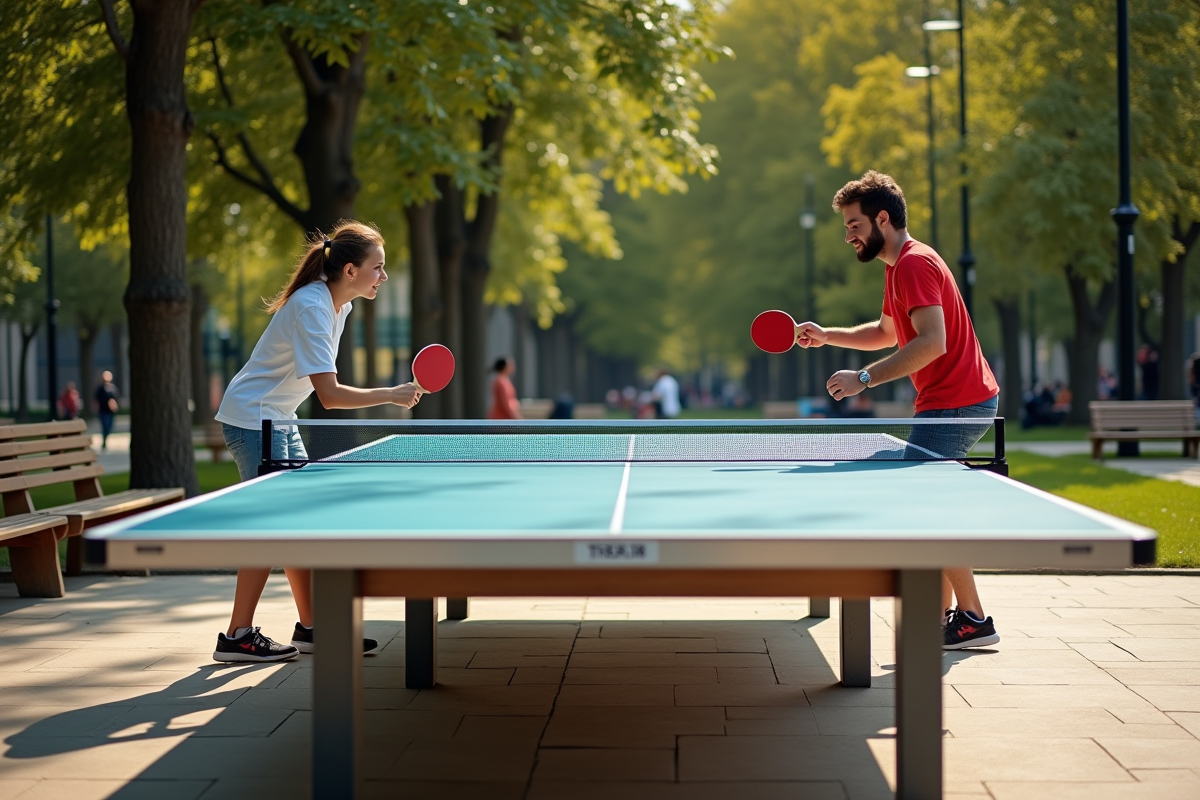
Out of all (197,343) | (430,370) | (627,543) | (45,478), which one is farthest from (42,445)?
(197,343)

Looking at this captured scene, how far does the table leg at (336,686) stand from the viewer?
3.95 metres

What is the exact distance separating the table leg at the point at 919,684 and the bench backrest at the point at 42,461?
6610 millimetres

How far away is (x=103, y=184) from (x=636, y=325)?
32617 mm

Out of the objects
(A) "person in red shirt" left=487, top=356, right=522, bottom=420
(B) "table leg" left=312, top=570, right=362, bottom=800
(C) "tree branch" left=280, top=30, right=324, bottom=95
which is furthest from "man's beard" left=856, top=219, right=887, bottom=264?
(A) "person in red shirt" left=487, top=356, right=522, bottom=420

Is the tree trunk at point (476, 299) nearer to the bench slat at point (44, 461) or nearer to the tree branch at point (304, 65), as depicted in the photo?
the tree branch at point (304, 65)

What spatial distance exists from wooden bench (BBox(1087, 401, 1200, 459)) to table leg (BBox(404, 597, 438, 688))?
49.6ft

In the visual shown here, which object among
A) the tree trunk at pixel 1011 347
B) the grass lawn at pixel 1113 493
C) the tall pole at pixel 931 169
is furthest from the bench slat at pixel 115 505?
the tree trunk at pixel 1011 347

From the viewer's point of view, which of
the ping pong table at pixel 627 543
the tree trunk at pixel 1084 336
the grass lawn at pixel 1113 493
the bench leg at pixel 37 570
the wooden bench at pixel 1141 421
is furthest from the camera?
the tree trunk at pixel 1084 336

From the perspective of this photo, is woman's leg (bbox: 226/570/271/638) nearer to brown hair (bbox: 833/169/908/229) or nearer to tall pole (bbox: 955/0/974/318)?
brown hair (bbox: 833/169/908/229)

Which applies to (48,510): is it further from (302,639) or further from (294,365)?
(294,365)

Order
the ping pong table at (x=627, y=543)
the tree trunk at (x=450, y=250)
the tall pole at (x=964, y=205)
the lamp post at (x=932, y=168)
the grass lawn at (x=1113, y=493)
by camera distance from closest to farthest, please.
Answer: the ping pong table at (x=627, y=543) → the grass lawn at (x=1113, y=493) → the tree trunk at (x=450, y=250) → the tall pole at (x=964, y=205) → the lamp post at (x=932, y=168)

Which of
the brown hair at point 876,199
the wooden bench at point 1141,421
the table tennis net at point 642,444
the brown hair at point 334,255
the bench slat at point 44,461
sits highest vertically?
the brown hair at point 876,199

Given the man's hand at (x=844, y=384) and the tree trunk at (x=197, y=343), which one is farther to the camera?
the tree trunk at (x=197, y=343)

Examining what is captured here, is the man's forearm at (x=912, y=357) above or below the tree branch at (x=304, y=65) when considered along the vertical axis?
below
